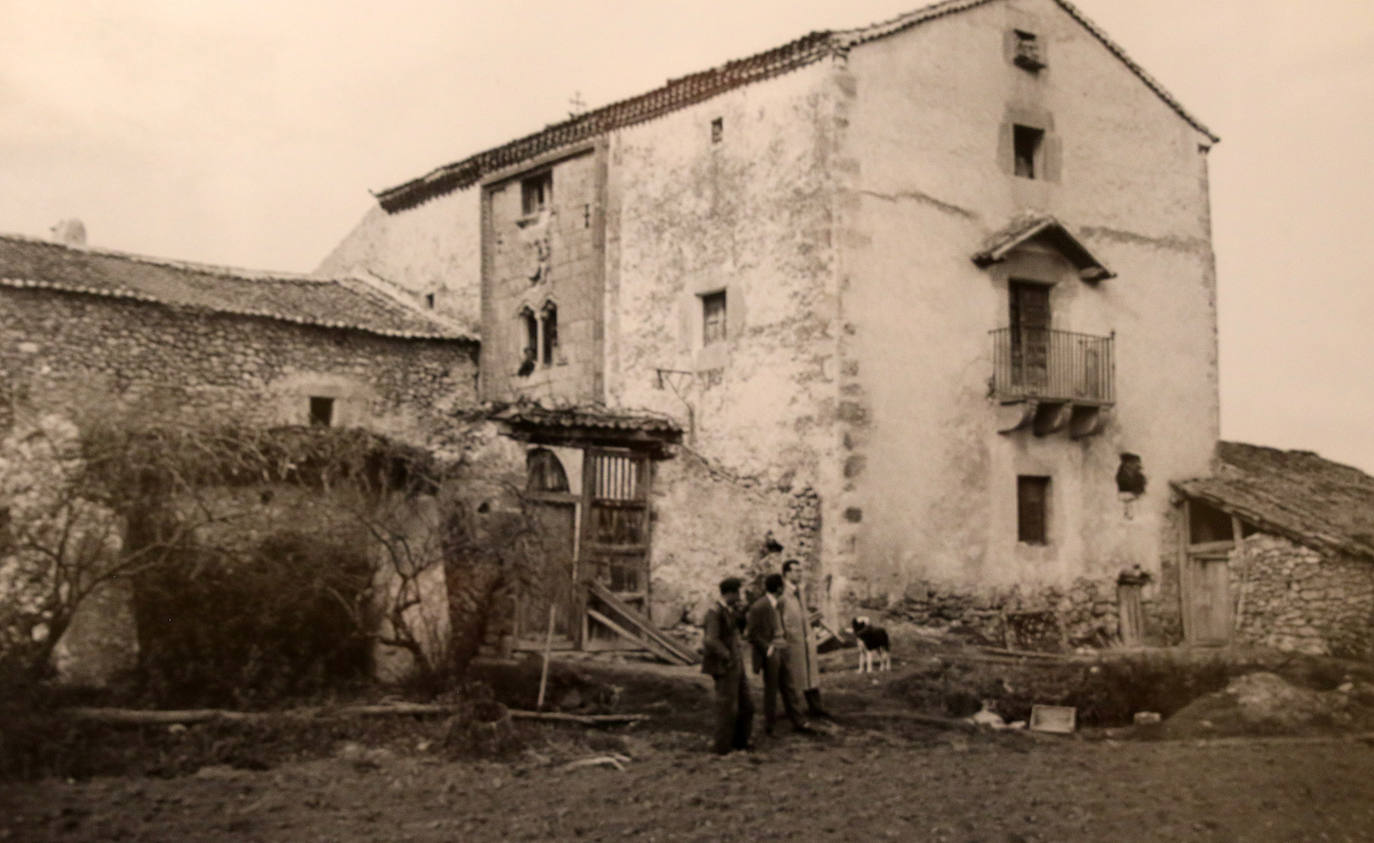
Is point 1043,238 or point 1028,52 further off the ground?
point 1028,52

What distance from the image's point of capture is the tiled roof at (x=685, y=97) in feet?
61.3

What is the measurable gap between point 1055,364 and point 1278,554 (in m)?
4.09

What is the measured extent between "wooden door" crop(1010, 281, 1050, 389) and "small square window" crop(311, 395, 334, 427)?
10260mm

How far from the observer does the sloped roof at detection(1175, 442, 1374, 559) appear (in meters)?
19.0

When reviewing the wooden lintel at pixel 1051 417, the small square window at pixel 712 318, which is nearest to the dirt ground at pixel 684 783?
the wooden lintel at pixel 1051 417

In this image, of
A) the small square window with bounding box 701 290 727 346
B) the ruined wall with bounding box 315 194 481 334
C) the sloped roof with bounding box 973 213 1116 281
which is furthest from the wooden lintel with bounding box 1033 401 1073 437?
the ruined wall with bounding box 315 194 481 334

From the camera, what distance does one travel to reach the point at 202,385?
1964 centimetres

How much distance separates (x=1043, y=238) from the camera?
20266 mm

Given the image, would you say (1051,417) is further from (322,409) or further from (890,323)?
(322,409)

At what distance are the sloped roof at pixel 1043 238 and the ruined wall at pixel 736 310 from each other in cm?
271

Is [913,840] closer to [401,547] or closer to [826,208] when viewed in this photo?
[401,547]

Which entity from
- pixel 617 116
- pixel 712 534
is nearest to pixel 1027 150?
pixel 617 116

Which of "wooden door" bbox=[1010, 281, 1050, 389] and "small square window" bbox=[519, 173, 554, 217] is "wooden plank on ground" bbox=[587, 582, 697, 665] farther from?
"small square window" bbox=[519, 173, 554, 217]

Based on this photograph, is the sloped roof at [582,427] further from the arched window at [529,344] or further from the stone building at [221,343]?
the arched window at [529,344]
